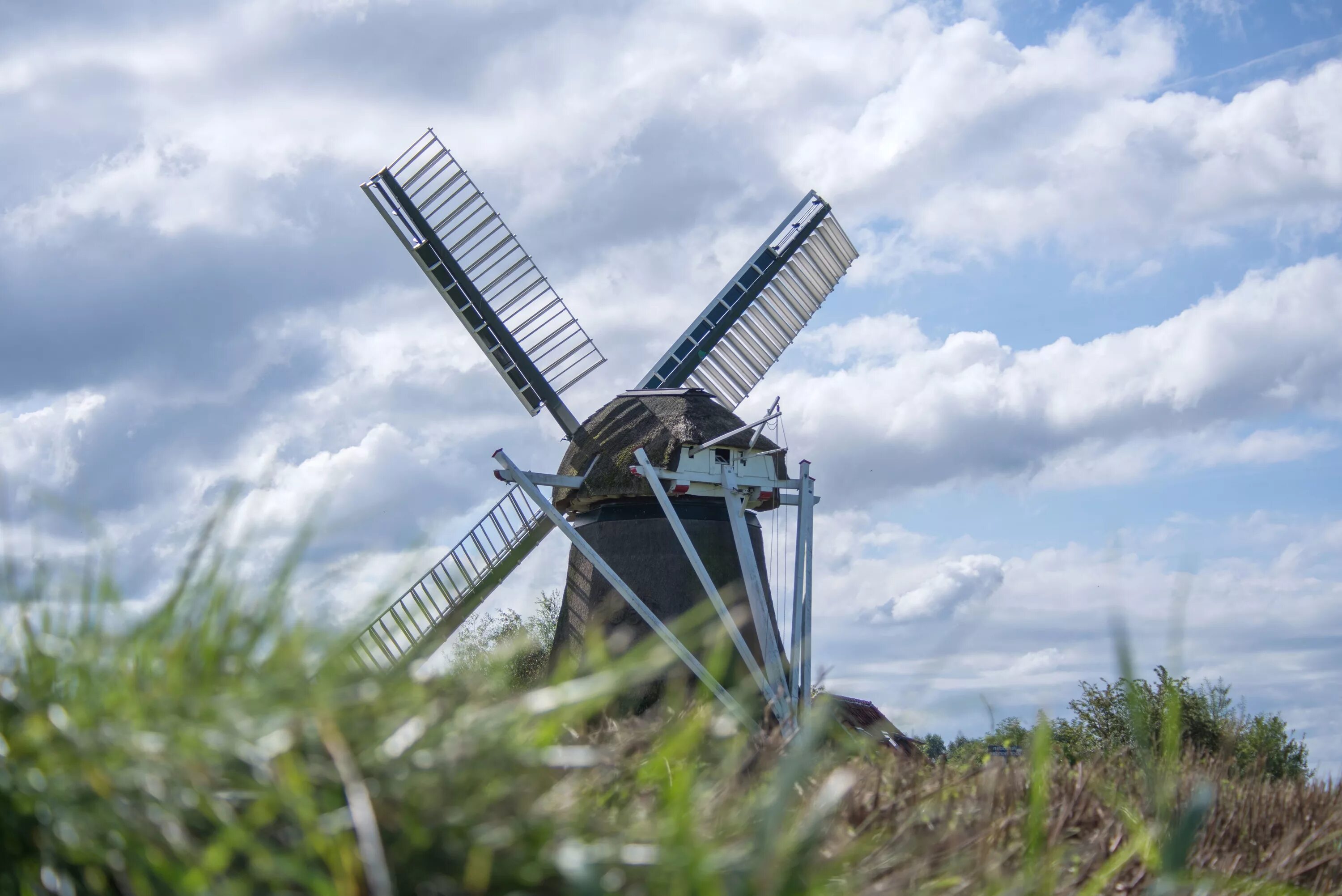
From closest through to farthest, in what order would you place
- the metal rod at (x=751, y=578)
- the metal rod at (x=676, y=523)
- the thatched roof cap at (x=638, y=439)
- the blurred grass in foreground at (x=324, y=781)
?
the blurred grass in foreground at (x=324, y=781)
the metal rod at (x=676, y=523)
the metal rod at (x=751, y=578)
the thatched roof cap at (x=638, y=439)

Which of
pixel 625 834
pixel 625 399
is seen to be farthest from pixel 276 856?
pixel 625 399

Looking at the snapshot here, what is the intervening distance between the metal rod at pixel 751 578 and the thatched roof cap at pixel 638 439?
0.69 m

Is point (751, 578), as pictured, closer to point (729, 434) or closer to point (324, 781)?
point (729, 434)

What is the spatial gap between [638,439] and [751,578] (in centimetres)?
236

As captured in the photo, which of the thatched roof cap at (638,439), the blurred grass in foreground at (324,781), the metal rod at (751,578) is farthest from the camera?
the thatched roof cap at (638,439)

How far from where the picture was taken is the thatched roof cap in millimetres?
15180

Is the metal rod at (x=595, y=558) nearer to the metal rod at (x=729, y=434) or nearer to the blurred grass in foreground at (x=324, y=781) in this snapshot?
the metal rod at (x=729, y=434)

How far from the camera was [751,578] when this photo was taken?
1450 cm

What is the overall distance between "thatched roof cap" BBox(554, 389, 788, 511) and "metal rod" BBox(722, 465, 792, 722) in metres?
0.69

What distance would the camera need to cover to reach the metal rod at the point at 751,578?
47.4 ft

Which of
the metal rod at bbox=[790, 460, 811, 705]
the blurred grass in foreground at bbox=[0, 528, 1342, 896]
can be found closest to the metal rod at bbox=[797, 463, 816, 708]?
the metal rod at bbox=[790, 460, 811, 705]

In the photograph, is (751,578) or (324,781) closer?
(324,781)

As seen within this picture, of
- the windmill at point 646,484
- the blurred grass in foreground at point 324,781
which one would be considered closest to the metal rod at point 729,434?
the windmill at point 646,484

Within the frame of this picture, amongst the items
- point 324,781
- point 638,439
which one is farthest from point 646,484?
point 324,781
